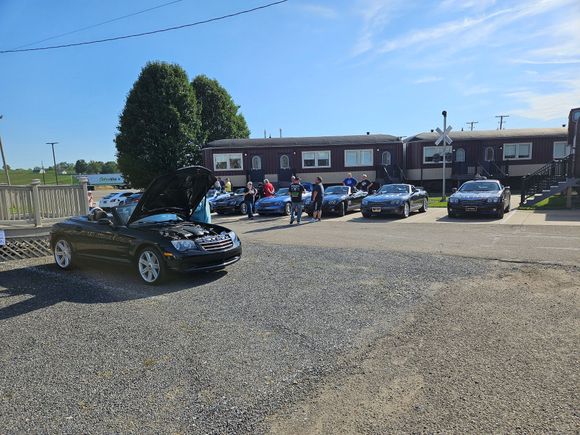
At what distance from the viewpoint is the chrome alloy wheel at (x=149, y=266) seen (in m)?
6.55

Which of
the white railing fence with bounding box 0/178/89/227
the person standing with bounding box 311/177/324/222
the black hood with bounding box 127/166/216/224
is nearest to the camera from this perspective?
the black hood with bounding box 127/166/216/224

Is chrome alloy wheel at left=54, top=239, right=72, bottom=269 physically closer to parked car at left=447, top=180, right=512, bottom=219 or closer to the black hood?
the black hood

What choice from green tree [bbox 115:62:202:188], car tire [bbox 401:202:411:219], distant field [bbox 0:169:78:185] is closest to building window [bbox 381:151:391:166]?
car tire [bbox 401:202:411:219]

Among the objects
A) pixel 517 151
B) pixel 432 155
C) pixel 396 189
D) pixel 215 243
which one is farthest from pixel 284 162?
pixel 215 243

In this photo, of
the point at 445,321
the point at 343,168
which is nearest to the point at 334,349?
the point at 445,321

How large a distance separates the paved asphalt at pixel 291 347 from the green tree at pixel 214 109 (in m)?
40.4

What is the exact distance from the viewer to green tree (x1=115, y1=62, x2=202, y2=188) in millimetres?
33625

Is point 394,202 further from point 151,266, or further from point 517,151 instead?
point 517,151

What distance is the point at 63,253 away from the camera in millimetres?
7965

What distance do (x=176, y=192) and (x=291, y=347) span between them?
4659mm

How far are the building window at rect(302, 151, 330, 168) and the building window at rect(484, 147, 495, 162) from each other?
1085 centimetres

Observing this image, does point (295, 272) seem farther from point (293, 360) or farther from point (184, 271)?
point (293, 360)

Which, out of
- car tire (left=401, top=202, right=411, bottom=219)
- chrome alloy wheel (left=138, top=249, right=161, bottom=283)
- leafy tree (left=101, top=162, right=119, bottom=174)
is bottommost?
car tire (left=401, top=202, right=411, bottom=219)

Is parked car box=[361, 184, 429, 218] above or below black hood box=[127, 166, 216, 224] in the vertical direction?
below
